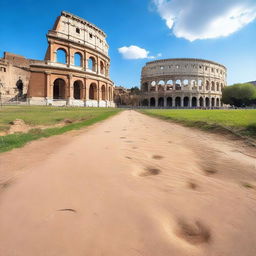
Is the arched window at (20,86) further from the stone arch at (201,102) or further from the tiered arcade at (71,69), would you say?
the stone arch at (201,102)

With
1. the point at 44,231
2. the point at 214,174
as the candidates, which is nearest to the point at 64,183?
the point at 44,231

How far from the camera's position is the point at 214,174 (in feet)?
8.97

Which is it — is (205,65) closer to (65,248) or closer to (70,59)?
(70,59)

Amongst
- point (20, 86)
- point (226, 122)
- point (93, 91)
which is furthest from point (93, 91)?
point (226, 122)

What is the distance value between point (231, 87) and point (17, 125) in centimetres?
6843

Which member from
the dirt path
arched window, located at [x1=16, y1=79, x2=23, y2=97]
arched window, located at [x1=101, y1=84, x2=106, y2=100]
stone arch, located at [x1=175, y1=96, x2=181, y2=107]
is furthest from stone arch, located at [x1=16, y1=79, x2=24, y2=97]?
stone arch, located at [x1=175, y1=96, x2=181, y2=107]

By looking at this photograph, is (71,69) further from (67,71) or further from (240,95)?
(240,95)

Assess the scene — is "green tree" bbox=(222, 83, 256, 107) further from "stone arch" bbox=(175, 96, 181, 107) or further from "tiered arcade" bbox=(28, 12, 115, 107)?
"tiered arcade" bbox=(28, 12, 115, 107)

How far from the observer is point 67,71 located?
33.8 m

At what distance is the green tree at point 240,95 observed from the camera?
56438mm

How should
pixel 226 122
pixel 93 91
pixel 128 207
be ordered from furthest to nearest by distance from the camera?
pixel 93 91
pixel 226 122
pixel 128 207

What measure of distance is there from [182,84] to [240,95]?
19872 mm

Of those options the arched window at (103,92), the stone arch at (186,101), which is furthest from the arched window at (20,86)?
the stone arch at (186,101)

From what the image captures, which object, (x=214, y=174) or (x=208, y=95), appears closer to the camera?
(x=214, y=174)
